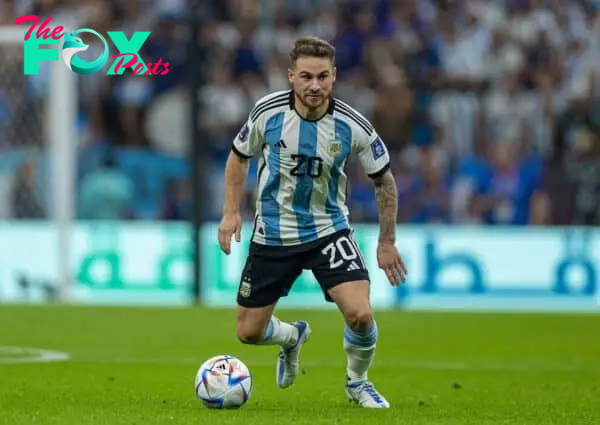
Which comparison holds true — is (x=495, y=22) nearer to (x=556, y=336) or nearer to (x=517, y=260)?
(x=517, y=260)

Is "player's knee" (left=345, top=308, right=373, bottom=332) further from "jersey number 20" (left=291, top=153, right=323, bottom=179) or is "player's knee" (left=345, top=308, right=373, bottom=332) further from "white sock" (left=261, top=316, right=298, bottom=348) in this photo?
"jersey number 20" (left=291, top=153, right=323, bottom=179)

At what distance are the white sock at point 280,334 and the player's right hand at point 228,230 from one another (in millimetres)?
752

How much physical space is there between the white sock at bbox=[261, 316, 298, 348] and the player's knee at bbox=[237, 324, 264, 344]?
0.17 ft

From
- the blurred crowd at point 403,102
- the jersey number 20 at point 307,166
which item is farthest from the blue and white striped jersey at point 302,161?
the blurred crowd at point 403,102

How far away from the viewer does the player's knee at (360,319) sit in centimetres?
770

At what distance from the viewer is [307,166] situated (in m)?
7.86

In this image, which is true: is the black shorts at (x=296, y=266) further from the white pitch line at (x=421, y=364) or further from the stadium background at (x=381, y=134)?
the stadium background at (x=381, y=134)

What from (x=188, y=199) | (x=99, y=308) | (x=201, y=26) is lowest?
(x=99, y=308)

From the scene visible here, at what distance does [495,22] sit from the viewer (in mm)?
19656

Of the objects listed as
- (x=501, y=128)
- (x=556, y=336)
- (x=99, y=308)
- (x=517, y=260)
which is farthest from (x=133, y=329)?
(x=501, y=128)

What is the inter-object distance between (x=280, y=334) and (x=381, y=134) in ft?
35.6

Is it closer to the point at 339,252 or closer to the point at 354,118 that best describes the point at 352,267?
the point at 339,252

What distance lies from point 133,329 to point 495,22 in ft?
26.2
